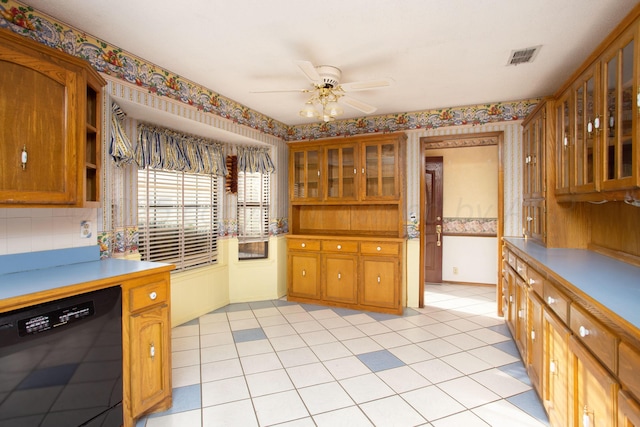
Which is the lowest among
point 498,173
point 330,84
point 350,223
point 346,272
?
point 346,272

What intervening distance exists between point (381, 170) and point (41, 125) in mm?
3181

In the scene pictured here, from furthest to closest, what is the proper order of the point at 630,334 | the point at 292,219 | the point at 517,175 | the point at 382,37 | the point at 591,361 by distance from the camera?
the point at 292,219 < the point at 517,175 < the point at 382,37 < the point at 591,361 < the point at 630,334

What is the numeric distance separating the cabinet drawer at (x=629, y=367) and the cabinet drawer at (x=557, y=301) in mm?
499

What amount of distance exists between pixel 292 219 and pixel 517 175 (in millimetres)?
2804

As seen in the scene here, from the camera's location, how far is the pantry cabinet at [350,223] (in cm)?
388

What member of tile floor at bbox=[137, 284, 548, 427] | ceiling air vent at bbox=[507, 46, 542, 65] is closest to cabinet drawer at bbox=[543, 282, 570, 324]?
tile floor at bbox=[137, 284, 548, 427]

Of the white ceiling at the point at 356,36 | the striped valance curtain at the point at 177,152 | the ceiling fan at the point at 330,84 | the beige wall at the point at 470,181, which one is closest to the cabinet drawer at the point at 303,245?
the striped valance curtain at the point at 177,152

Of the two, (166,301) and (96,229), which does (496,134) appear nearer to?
(166,301)

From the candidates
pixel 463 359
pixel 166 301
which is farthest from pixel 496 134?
pixel 166 301

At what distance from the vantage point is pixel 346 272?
403cm

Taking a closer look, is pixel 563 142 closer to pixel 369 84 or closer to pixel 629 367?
pixel 369 84

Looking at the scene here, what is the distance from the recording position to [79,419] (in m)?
1.59

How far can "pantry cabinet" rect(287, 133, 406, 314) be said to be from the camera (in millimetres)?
3877

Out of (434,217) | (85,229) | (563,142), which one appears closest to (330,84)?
(563,142)
